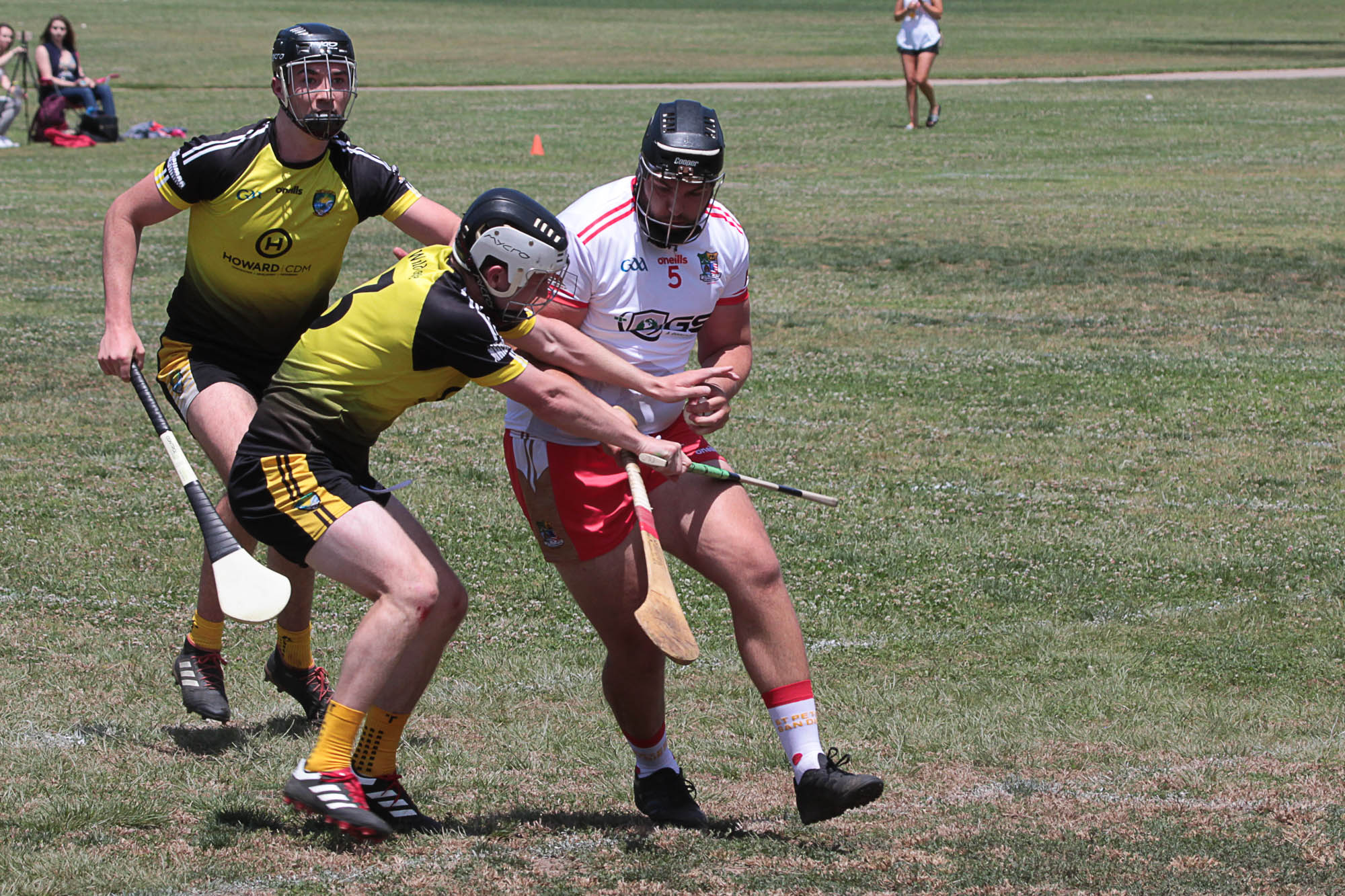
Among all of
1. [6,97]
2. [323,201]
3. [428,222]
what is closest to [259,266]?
[323,201]

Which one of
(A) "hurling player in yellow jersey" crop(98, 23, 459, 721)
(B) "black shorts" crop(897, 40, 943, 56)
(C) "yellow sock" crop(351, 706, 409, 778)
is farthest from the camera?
(B) "black shorts" crop(897, 40, 943, 56)

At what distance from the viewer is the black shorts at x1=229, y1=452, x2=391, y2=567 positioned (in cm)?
445

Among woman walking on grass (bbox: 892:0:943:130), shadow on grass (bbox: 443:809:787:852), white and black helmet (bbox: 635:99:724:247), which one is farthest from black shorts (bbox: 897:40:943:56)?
shadow on grass (bbox: 443:809:787:852)

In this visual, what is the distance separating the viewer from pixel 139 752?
5.26m

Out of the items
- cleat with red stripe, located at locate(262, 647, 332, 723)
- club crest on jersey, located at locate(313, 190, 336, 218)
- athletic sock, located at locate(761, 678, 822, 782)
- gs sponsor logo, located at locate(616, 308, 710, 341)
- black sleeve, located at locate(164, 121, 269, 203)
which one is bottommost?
cleat with red stripe, located at locate(262, 647, 332, 723)

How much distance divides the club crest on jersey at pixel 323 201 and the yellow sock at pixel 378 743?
1.95 meters

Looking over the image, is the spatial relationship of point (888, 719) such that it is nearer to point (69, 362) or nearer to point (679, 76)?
point (69, 362)

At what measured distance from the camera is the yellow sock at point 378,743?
4.55 m

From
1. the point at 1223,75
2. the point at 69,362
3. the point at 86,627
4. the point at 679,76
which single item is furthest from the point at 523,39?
the point at 86,627

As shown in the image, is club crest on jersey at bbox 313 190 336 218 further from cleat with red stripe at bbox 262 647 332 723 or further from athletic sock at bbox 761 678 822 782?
athletic sock at bbox 761 678 822 782

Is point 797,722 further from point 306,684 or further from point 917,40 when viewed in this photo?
point 917,40

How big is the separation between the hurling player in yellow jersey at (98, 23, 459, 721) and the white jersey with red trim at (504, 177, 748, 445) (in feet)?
2.91

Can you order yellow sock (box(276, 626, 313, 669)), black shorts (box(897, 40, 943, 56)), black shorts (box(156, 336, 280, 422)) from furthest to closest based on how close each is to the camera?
1. black shorts (box(897, 40, 943, 56))
2. yellow sock (box(276, 626, 313, 669))
3. black shorts (box(156, 336, 280, 422))

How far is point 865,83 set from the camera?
3444cm
